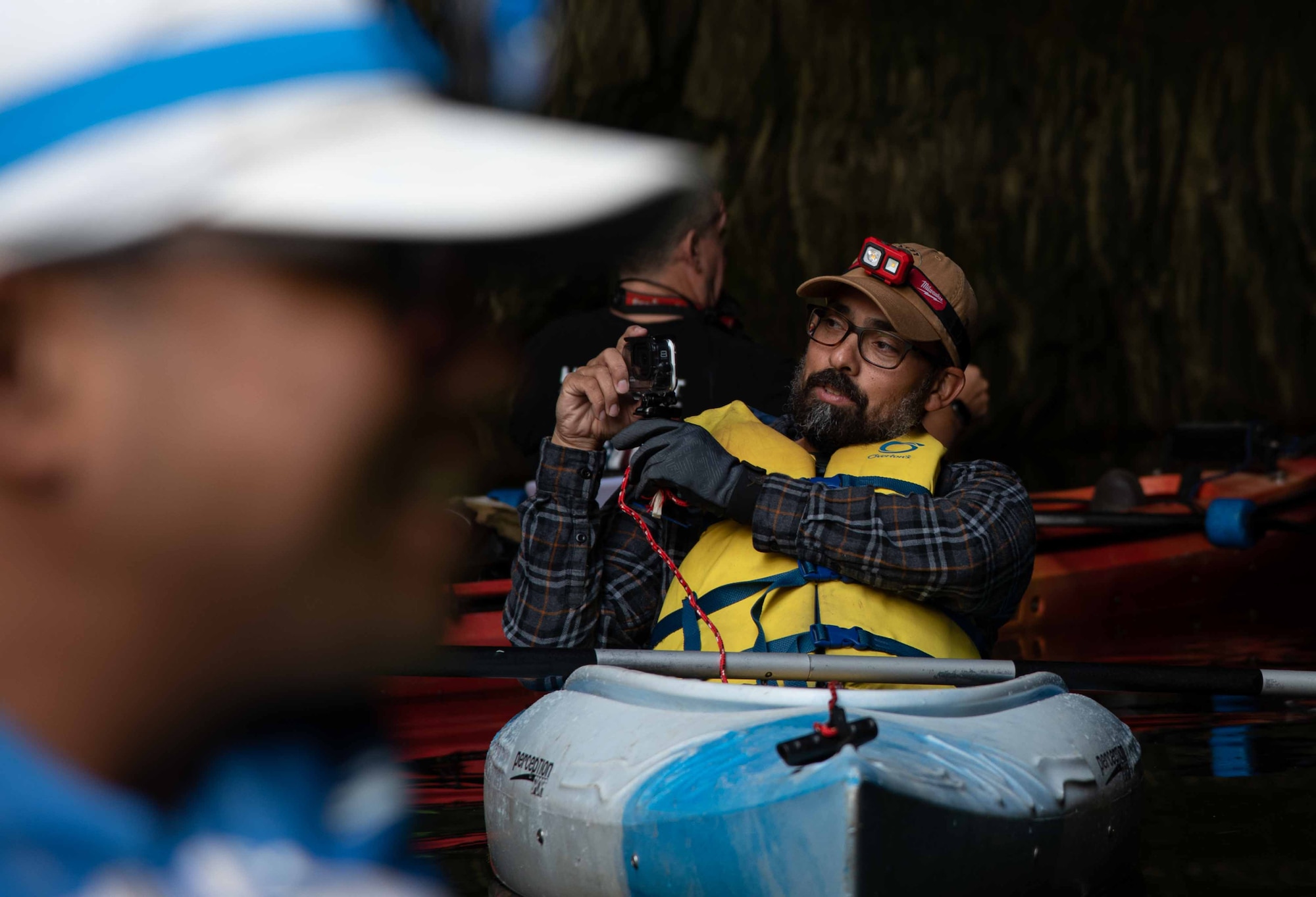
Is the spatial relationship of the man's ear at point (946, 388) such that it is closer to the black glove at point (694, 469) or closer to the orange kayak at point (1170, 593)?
the black glove at point (694, 469)

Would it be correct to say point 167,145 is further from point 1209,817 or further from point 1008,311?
point 1008,311

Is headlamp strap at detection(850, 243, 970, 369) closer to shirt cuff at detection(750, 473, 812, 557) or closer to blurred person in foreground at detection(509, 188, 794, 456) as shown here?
shirt cuff at detection(750, 473, 812, 557)

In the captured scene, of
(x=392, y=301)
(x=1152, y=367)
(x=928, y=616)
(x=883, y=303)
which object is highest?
(x=392, y=301)

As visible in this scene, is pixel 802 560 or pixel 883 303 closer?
pixel 802 560

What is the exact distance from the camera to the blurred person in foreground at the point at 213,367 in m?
0.35

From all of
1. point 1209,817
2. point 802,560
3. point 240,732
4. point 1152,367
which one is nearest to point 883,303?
point 802,560

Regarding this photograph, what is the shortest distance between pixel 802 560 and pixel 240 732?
5.81 ft

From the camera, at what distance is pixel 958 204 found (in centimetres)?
Answer: 1237

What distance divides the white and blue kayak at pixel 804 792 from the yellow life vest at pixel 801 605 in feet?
0.72

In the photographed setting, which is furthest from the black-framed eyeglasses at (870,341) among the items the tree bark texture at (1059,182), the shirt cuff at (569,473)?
the tree bark texture at (1059,182)

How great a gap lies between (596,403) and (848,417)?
50 cm

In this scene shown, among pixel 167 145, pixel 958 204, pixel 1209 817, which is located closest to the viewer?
pixel 167 145

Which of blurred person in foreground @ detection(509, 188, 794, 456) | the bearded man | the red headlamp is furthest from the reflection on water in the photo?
blurred person in foreground @ detection(509, 188, 794, 456)

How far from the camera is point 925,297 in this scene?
7.91ft
